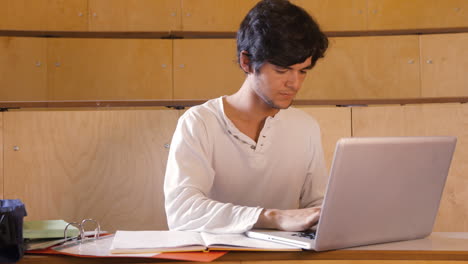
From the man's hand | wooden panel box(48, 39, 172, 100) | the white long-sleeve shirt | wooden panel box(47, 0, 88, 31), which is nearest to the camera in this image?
the man's hand

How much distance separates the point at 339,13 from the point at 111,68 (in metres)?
0.92

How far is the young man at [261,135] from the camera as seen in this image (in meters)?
1.01

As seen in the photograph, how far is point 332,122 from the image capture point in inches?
58.1

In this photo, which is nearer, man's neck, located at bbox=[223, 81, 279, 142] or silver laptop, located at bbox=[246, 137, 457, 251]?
silver laptop, located at bbox=[246, 137, 457, 251]

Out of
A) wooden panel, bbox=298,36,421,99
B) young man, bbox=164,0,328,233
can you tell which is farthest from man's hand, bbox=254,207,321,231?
wooden panel, bbox=298,36,421,99

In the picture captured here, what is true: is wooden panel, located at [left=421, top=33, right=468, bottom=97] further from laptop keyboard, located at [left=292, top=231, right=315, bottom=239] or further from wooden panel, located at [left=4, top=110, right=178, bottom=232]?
laptop keyboard, located at [left=292, top=231, right=315, bottom=239]

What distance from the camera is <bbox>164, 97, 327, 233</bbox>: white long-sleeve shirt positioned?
39.4 inches

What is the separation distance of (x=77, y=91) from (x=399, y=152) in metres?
1.76

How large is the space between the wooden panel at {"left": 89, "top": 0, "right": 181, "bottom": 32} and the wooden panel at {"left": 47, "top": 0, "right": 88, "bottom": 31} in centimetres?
3

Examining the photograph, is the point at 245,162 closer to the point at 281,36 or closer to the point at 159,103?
the point at 281,36

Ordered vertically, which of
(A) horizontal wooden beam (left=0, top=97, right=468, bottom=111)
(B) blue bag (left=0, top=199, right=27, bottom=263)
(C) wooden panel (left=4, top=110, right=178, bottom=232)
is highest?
(A) horizontal wooden beam (left=0, top=97, right=468, bottom=111)

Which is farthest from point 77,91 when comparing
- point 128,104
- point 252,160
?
point 252,160

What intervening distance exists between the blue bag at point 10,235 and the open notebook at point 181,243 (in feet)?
0.32

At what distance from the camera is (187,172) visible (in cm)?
98
